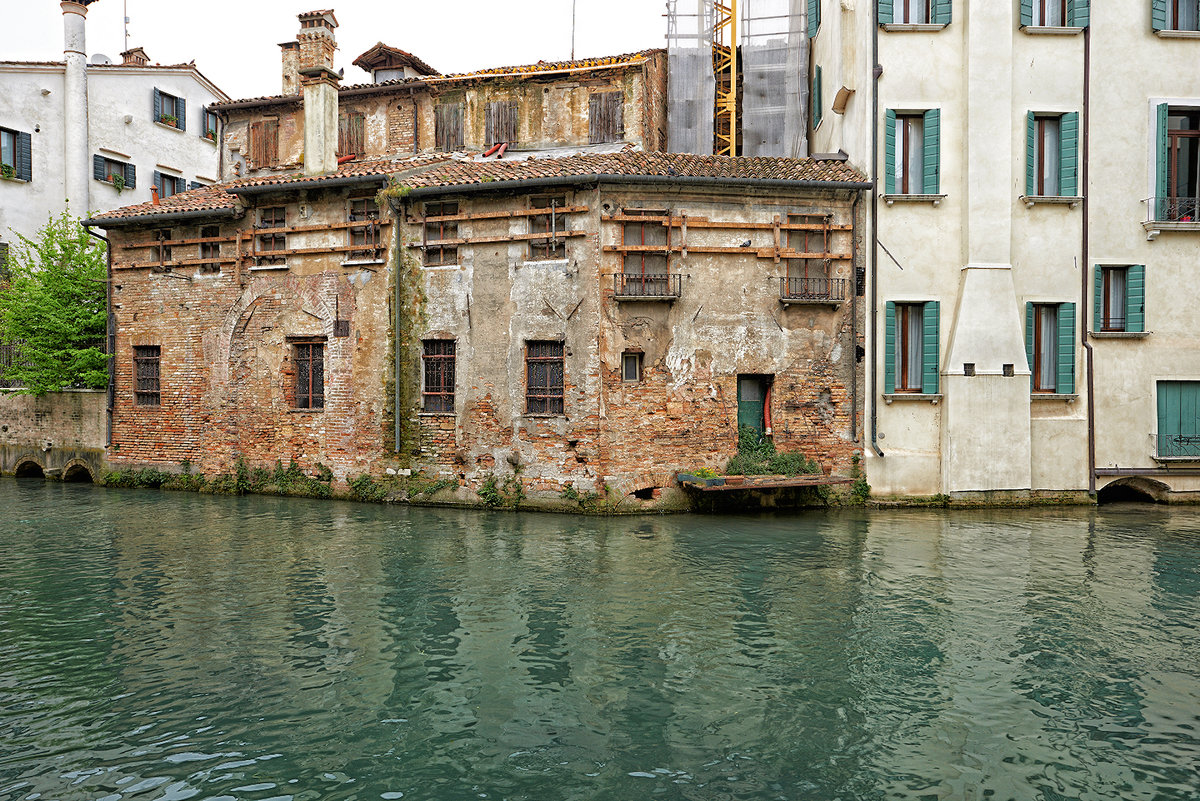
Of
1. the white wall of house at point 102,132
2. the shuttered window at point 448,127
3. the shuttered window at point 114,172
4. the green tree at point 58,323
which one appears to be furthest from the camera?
the shuttered window at point 114,172

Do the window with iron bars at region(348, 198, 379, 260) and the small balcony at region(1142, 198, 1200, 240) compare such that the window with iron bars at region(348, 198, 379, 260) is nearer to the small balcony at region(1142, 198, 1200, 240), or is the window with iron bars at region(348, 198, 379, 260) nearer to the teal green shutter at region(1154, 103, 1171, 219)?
the small balcony at region(1142, 198, 1200, 240)

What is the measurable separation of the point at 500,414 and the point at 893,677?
10658 mm

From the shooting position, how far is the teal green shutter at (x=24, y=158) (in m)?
25.1

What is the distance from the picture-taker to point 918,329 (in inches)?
648

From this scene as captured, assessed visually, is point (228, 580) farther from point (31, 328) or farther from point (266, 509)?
point (31, 328)

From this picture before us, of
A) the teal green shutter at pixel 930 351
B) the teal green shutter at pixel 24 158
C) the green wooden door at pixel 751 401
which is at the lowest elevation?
the green wooden door at pixel 751 401

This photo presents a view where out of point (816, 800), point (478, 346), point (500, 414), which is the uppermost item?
point (478, 346)

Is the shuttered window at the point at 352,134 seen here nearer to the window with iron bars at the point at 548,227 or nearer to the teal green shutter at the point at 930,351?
the window with iron bars at the point at 548,227

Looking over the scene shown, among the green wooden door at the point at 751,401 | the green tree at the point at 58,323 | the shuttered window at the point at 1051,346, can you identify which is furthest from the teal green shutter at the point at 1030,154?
the green tree at the point at 58,323

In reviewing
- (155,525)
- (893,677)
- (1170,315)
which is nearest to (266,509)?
(155,525)

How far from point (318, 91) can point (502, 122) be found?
16.4 ft

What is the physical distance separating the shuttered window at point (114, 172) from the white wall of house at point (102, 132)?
0.14 m

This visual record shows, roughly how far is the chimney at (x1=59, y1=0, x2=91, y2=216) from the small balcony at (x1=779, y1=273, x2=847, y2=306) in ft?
75.3

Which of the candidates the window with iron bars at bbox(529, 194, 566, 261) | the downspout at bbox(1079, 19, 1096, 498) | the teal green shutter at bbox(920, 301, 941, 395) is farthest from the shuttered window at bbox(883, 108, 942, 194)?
the window with iron bars at bbox(529, 194, 566, 261)
